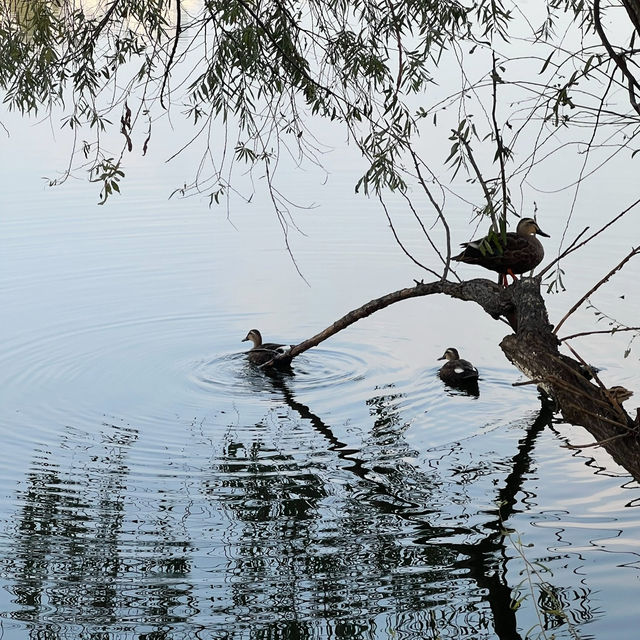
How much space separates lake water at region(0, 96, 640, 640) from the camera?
6.04 m

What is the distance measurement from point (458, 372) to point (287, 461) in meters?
2.16

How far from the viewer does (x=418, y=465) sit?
814 centimetres

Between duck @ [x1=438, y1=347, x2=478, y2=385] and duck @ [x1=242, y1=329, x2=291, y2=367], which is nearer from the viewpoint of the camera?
duck @ [x1=438, y1=347, x2=478, y2=385]

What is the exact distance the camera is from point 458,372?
9734 millimetres

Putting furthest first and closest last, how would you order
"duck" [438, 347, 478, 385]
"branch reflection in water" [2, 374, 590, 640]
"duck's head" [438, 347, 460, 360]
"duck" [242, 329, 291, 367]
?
"duck" [242, 329, 291, 367]
"duck's head" [438, 347, 460, 360]
"duck" [438, 347, 478, 385]
"branch reflection in water" [2, 374, 590, 640]

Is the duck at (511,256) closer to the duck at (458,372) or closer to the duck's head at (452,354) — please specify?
the duck at (458,372)

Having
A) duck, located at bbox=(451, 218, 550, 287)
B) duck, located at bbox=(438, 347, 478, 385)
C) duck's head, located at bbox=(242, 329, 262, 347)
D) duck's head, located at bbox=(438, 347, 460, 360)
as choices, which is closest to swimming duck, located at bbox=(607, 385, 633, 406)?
duck, located at bbox=(451, 218, 550, 287)

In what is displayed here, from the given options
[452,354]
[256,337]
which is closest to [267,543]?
[452,354]

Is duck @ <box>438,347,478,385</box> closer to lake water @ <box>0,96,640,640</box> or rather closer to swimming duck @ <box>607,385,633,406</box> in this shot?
lake water @ <box>0,96,640,640</box>

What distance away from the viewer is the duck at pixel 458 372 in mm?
9727

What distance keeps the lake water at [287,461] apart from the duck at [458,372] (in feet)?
0.54

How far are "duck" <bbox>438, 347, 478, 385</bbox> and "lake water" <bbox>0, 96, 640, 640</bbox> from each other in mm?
165

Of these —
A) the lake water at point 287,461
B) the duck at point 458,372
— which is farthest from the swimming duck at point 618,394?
the duck at point 458,372

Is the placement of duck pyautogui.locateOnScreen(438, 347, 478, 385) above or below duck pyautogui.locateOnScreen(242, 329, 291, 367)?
below
